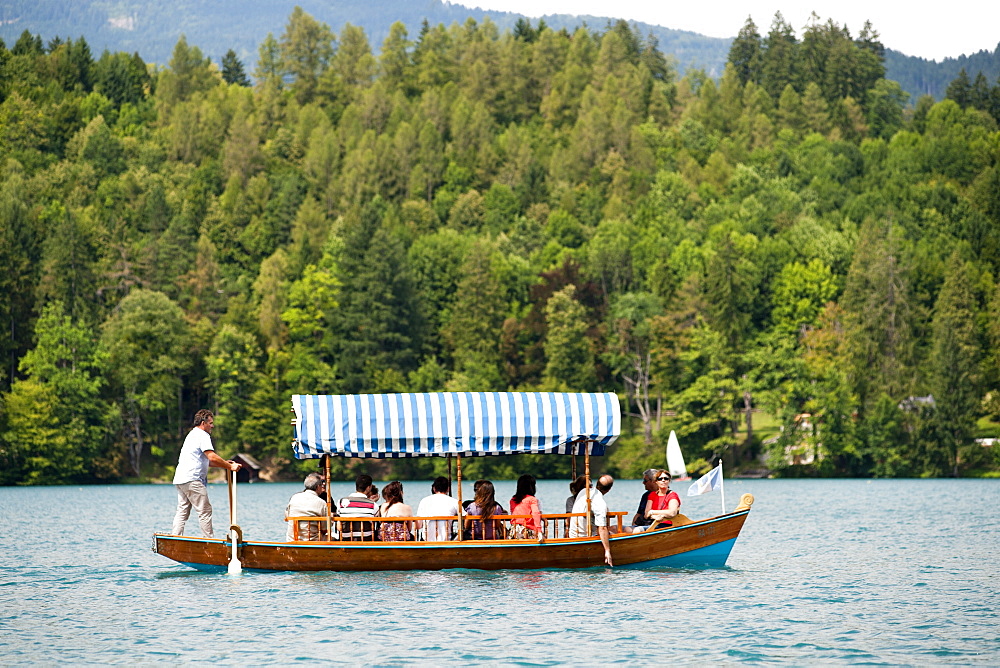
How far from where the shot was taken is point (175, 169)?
614 ft

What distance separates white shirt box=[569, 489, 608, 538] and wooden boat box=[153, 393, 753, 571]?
0.24 meters

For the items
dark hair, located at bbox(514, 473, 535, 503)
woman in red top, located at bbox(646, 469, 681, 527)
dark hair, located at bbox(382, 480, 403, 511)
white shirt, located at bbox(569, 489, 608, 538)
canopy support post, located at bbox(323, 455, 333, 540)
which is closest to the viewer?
dark hair, located at bbox(514, 473, 535, 503)

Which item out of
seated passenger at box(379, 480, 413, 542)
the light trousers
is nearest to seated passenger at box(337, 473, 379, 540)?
seated passenger at box(379, 480, 413, 542)

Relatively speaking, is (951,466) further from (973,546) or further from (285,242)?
(285,242)

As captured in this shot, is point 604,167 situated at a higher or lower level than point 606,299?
higher

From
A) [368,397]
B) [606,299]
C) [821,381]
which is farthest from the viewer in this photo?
Result: [606,299]

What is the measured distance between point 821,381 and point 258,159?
104742mm

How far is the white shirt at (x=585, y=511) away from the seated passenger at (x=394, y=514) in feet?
13.0

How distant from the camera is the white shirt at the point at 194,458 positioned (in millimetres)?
32906

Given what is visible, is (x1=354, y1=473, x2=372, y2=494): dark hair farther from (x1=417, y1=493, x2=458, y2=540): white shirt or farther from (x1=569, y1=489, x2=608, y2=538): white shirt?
(x1=569, y1=489, x2=608, y2=538): white shirt

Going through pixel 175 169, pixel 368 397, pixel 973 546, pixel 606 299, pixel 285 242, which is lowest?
pixel 973 546

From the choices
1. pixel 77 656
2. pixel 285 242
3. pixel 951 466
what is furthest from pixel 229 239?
pixel 77 656

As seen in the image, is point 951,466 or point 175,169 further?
point 175,169

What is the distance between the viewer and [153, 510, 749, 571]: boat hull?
110 ft
